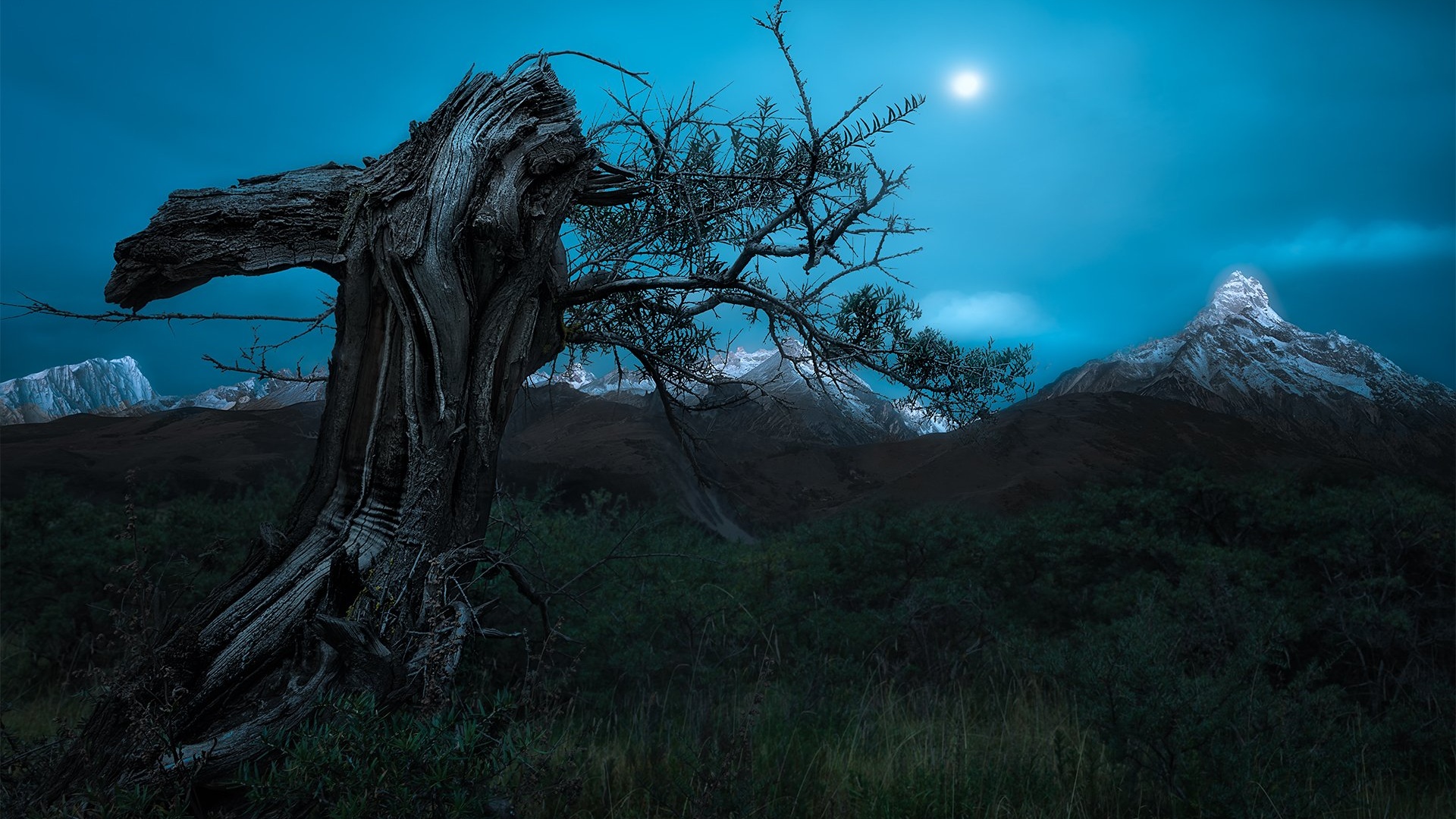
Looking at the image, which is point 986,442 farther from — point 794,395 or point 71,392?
point 71,392

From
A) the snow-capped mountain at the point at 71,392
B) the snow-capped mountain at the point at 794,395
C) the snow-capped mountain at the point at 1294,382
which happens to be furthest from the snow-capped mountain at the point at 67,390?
the snow-capped mountain at the point at 1294,382

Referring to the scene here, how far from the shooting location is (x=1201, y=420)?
36.4 feet

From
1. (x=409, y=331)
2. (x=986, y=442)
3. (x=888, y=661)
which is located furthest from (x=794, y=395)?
(x=409, y=331)

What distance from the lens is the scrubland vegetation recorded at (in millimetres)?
3041

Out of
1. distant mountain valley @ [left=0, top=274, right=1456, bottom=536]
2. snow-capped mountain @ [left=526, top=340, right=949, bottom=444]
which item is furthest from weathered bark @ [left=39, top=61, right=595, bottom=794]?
distant mountain valley @ [left=0, top=274, right=1456, bottom=536]

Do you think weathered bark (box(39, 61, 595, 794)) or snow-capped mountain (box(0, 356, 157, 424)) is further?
snow-capped mountain (box(0, 356, 157, 424))

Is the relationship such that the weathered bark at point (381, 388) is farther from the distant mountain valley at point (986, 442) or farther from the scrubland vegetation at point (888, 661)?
the distant mountain valley at point (986, 442)

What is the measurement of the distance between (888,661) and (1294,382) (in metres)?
8.28

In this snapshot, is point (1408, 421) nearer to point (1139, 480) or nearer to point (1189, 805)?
point (1139, 480)

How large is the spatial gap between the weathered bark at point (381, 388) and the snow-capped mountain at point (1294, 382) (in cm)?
Answer: 1090

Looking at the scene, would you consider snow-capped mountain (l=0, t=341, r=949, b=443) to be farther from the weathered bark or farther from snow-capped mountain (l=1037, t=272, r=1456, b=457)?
snow-capped mountain (l=1037, t=272, r=1456, b=457)

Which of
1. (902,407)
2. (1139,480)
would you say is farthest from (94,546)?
(1139,480)

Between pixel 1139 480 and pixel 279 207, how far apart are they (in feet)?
31.9

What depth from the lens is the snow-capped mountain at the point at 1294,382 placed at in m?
10.1
